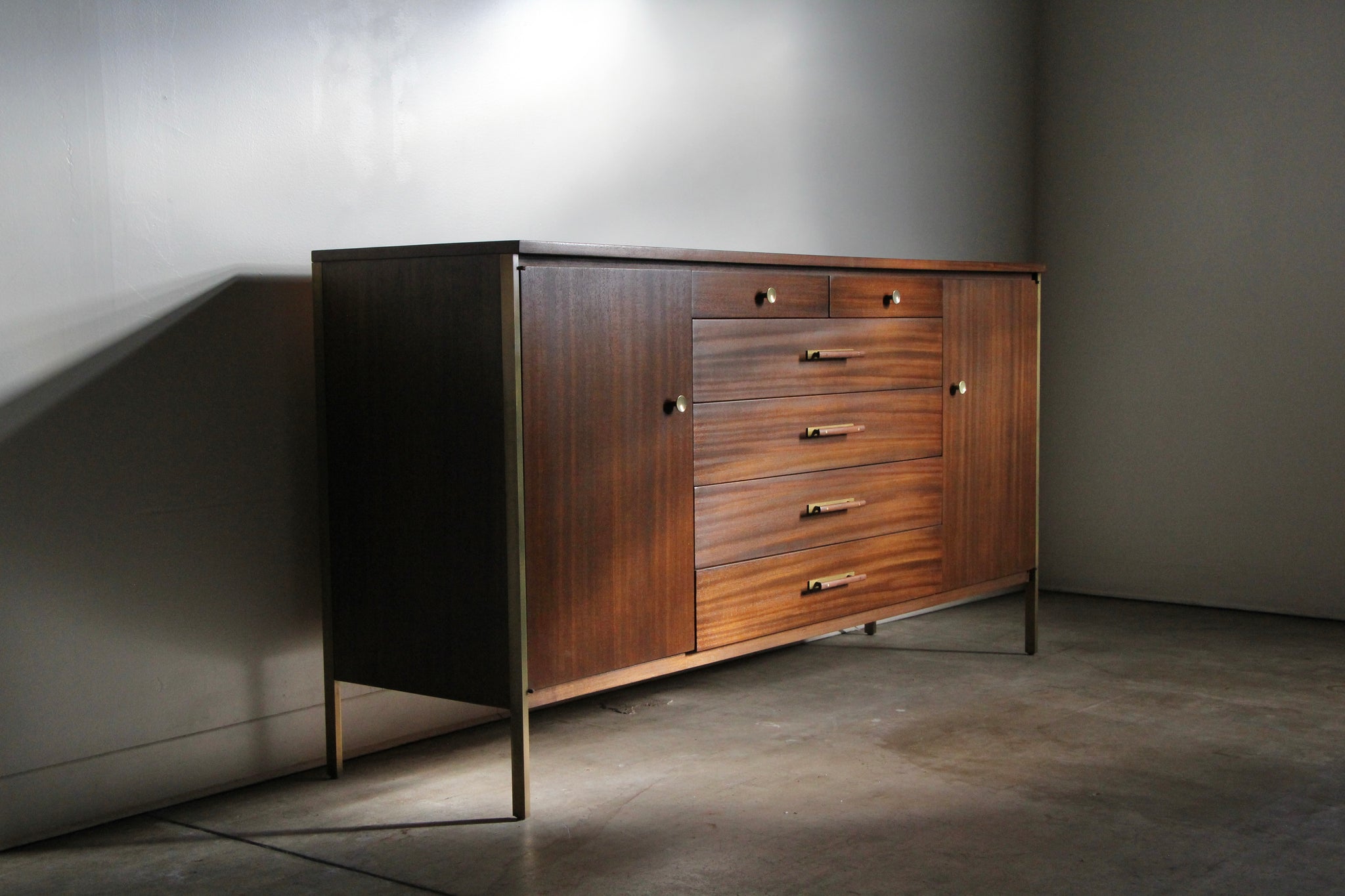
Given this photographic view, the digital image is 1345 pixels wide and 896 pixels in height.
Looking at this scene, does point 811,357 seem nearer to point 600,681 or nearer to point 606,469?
point 606,469

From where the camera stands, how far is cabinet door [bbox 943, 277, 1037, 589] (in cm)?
342

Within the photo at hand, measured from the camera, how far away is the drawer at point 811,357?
2.76 m

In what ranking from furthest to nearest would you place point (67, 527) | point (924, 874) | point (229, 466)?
point (229, 466) → point (67, 527) → point (924, 874)

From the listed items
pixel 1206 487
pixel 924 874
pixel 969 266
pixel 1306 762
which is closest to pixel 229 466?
pixel 924 874

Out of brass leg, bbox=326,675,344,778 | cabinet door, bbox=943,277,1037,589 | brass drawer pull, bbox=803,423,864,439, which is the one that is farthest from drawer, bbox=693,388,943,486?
brass leg, bbox=326,675,344,778

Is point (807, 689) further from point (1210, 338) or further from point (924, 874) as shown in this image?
point (1210, 338)

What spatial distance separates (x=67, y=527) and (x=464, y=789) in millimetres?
898

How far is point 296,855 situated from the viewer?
2.28 meters

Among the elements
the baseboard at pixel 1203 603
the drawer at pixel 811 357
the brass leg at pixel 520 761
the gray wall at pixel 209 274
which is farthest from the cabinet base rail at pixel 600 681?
the baseboard at pixel 1203 603

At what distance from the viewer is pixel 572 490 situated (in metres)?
2.50

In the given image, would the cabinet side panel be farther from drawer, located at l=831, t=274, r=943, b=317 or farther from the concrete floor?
drawer, located at l=831, t=274, r=943, b=317

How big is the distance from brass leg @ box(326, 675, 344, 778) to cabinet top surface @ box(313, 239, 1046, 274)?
872mm

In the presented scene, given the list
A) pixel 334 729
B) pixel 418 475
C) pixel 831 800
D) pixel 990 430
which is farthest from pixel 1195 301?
pixel 334 729

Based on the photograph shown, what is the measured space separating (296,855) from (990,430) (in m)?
2.11
